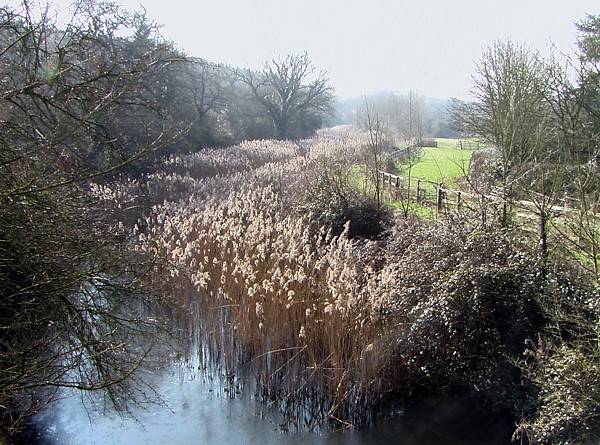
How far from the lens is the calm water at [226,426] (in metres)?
6.59

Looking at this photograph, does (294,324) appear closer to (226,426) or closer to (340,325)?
(340,325)

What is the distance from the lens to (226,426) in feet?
22.7

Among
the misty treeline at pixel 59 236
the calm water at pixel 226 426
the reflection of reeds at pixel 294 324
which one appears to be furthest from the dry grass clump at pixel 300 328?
the misty treeline at pixel 59 236

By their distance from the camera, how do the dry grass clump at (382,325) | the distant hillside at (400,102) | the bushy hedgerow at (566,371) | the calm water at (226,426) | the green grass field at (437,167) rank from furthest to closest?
the distant hillside at (400,102)
the green grass field at (437,167)
the dry grass clump at (382,325)
the calm water at (226,426)
the bushy hedgerow at (566,371)

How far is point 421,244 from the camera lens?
8094 millimetres

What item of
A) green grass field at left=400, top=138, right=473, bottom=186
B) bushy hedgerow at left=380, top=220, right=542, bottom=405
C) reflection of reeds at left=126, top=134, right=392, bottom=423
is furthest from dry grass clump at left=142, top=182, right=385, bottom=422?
green grass field at left=400, top=138, right=473, bottom=186

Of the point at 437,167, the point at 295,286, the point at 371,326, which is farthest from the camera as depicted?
the point at 437,167

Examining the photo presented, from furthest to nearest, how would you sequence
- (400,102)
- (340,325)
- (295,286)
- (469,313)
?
(400,102) → (295,286) → (340,325) → (469,313)

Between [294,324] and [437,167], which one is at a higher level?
[437,167]

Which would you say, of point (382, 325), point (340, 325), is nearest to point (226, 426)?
point (340, 325)

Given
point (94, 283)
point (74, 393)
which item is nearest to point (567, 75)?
point (94, 283)

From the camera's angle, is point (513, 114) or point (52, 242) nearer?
point (52, 242)

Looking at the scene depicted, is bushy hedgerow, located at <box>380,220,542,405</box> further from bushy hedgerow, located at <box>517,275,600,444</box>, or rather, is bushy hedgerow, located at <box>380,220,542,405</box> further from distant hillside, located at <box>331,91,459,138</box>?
distant hillside, located at <box>331,91,459,138</box>

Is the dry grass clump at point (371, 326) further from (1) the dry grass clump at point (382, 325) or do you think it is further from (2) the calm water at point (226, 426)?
(2) the calm water at point (226, 426)
